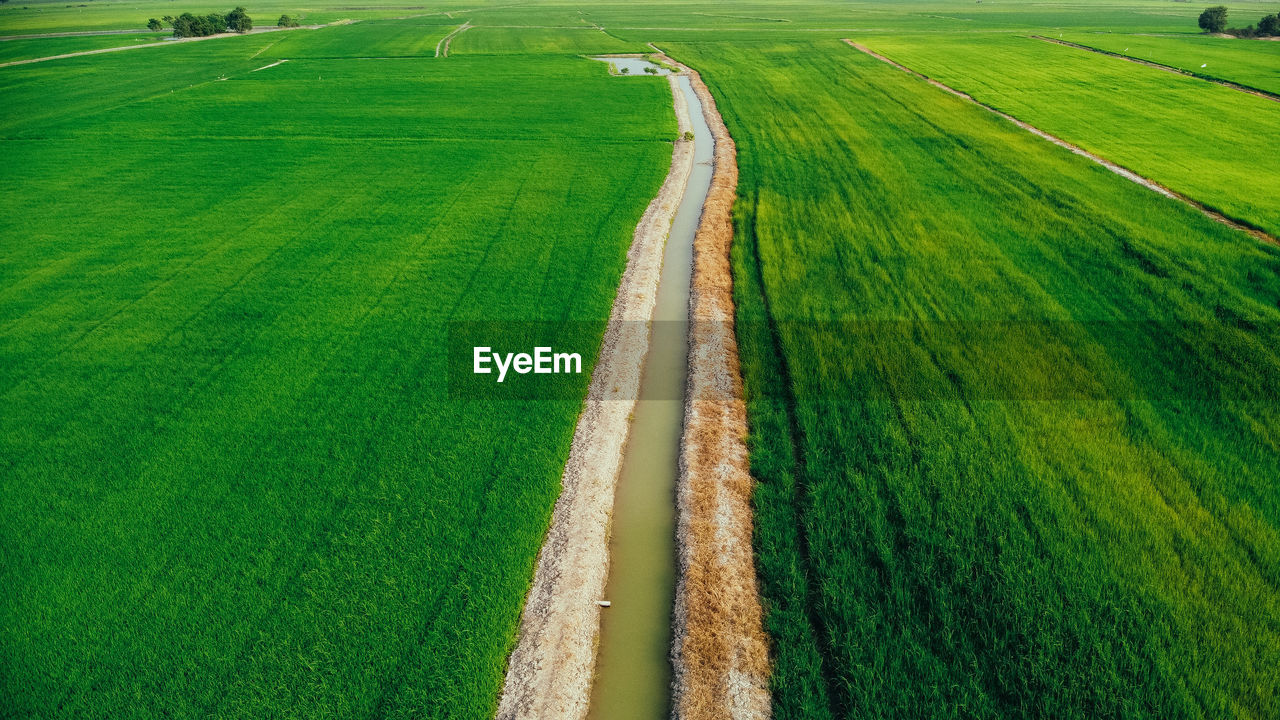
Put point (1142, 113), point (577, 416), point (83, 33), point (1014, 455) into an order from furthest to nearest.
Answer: point (83, 33) → point (1142, 113) → point (577, 416) → point (1014, 455)

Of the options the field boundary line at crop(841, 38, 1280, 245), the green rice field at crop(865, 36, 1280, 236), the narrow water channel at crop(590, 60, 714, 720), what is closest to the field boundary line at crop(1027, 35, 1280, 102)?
the green rice field at crop(865, 36, 1280, 236)

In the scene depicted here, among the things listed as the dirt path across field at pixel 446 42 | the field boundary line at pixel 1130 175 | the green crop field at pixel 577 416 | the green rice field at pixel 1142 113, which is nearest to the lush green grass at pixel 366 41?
the dirt path across field at pixel 446 42

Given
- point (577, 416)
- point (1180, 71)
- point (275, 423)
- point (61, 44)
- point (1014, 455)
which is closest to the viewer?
point (1014, 455)

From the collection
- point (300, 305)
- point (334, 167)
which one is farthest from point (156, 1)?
point (300, 305)

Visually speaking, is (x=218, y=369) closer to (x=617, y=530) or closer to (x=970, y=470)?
(x=617, y=530)

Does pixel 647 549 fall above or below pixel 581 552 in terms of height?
below

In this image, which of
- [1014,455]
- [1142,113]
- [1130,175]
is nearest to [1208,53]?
[1142,113]

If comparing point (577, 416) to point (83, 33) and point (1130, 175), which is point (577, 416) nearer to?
point (1130, 175)

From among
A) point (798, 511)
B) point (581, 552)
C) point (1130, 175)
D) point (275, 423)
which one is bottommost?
point (581, 552)
